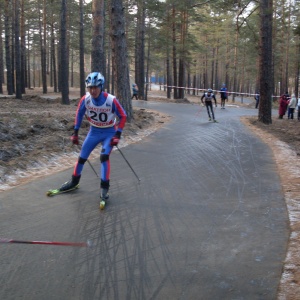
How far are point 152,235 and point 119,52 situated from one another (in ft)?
35.9

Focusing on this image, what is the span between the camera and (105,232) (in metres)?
4.81

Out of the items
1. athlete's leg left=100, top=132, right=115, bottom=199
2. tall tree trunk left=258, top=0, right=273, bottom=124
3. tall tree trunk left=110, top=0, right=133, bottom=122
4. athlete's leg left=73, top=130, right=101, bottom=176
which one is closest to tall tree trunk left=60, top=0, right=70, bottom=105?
tall tree trunk left=110, top=0, right=133, bottom=122

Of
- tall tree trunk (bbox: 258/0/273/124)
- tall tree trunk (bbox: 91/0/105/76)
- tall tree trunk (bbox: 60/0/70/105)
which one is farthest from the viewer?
tall tree trunk (bbox: 60/0/70/105)

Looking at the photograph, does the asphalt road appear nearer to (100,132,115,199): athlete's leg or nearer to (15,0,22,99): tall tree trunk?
(100,132,115,199): athlete's leg

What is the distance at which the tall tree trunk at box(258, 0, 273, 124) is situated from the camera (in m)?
17.7

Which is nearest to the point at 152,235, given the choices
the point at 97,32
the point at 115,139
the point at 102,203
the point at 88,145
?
the point at 102,203

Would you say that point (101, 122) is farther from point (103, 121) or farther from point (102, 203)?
point (102, 203)

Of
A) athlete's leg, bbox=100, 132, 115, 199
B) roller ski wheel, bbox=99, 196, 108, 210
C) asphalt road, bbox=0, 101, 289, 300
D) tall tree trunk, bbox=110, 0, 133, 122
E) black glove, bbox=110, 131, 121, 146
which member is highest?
tall tree trunk, bbox=110, 0, 133, 122

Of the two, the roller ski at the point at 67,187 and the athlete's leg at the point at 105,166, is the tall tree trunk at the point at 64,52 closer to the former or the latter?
Result: the roller ski at the point at 67,187

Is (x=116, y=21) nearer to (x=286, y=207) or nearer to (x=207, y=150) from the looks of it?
(x=207, y=150)

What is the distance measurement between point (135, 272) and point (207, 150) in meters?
7.57

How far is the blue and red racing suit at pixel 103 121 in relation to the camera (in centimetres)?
622

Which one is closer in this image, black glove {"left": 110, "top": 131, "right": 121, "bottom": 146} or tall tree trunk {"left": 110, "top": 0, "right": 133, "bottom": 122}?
black glove {"left": 110, "top": 131, "right": 121, "bottom": 146}

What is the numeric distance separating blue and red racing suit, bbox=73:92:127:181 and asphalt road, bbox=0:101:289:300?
655mm
